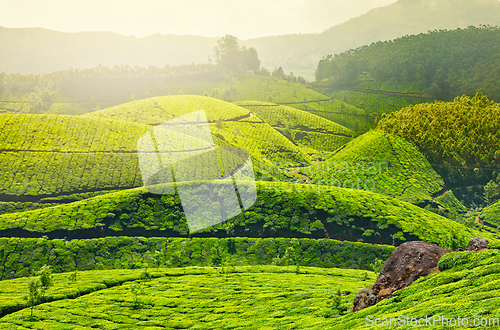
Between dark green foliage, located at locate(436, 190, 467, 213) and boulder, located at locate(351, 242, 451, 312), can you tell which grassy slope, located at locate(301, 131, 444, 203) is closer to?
dark green foliage, located at locate(436, 190, 467, 213)

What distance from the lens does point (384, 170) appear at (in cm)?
8981

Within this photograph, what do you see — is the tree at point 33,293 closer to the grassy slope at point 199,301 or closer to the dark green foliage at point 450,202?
the grassy slope at point 199,301

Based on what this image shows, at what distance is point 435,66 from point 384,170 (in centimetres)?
12611

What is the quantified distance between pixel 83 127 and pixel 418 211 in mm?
99863

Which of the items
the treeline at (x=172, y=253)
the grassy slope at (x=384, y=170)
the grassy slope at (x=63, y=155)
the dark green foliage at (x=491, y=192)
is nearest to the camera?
the treeline at (x=172, y=253)

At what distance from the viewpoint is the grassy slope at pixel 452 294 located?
12570mm

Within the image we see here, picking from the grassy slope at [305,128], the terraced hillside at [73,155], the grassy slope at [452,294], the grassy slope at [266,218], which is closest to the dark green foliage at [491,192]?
the grassy slope at [266,218]

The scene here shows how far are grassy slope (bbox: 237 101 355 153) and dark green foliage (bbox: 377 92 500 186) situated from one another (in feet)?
108

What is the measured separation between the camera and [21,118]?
305 feet

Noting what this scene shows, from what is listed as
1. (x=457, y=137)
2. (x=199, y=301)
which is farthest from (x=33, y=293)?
(x=457, y=137)

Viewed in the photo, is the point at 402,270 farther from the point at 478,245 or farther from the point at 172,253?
the point at 172,253

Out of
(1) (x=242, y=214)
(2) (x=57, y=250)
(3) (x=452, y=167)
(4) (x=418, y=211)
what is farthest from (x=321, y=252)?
(3) (x=452, y=167)

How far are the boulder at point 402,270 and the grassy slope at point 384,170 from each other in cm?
6098

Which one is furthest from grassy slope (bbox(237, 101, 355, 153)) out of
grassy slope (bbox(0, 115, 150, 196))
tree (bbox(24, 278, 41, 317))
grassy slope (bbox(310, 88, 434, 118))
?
tree (bbox(24, 278, 41, 317))
